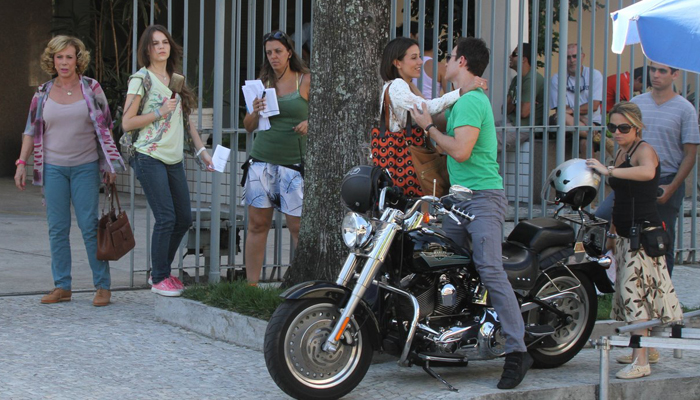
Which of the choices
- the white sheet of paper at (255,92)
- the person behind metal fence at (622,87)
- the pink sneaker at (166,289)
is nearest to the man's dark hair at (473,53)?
the white sheet of paper at (255,92)

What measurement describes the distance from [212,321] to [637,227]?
2640 millimetres

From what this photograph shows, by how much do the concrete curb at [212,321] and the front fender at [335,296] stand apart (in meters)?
1.10

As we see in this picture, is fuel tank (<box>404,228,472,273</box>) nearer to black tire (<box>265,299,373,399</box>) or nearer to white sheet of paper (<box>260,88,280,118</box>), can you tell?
black tire (<box>265,299,373,399</box>)

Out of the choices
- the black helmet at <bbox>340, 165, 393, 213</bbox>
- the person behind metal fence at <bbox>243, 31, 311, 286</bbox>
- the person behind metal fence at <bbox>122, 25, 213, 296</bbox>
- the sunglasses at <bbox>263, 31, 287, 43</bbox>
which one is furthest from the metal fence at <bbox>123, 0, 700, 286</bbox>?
the black helmet at <bbox>340, 165, 393, 213</bbox>

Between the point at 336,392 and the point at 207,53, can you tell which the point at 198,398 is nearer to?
the point at 336,392

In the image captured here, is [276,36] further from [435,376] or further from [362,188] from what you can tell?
[435,376]

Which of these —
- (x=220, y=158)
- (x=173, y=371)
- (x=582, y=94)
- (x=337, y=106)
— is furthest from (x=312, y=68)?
(x=582, y=94)

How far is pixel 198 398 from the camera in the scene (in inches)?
188

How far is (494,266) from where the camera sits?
5.00 metres

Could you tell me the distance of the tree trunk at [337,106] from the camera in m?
6.04

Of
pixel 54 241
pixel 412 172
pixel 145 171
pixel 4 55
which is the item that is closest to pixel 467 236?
pixel 412 172

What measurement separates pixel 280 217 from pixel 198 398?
2887 millimetres

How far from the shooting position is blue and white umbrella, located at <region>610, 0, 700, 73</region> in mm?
5281

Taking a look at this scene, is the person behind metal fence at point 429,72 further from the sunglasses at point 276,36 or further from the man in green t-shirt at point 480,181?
the man in green t-shirt at point 480,181
